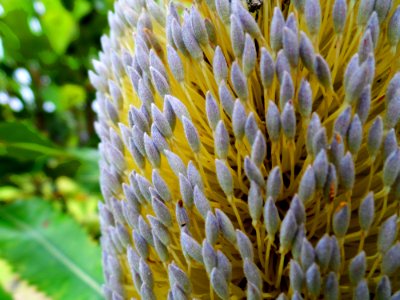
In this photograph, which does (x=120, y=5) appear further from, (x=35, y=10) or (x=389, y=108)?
(x=35, y=10)

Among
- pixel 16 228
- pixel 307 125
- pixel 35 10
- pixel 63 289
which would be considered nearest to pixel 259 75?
pixel 307 125

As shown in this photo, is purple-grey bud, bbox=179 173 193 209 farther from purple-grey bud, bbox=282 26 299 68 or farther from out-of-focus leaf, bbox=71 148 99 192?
out-of-focus leaf, bbox=71 148 99 192

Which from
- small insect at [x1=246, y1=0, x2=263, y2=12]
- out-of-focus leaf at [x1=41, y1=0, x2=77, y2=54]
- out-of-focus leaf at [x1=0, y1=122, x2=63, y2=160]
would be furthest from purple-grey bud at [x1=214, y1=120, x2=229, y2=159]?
out-of-focus leaf at [x1=41, y1=0, x2=77, y2=54]

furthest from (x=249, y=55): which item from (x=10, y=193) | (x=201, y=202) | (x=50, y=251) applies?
(x=10, y=193)

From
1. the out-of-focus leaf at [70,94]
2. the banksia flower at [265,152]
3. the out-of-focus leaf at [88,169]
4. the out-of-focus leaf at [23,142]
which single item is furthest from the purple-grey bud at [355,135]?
the out-of-focus leaf at [70,94]

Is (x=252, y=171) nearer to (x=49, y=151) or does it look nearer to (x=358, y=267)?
(x=358, y=267)

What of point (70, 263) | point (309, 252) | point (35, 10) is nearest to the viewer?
point (309, 252)

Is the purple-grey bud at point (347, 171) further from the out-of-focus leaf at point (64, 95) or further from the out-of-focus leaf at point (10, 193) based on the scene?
the out-of-focus leaf at point (10, 193)
